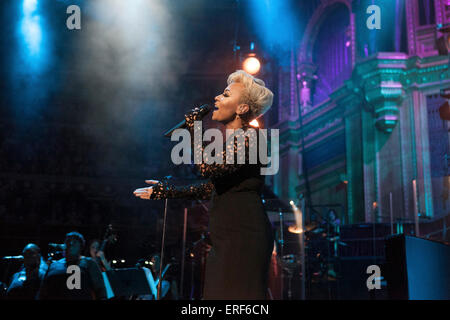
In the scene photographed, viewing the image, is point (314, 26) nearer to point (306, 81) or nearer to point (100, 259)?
point (306, 81)

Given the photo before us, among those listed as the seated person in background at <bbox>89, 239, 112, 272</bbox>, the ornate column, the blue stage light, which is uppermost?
the blue stage light

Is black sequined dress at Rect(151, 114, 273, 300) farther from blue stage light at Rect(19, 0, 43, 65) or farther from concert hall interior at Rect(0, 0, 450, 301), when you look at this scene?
blue stage light at Rect(19, 0, 43, 65)

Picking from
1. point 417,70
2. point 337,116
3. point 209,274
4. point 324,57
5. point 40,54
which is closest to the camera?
point 209,274

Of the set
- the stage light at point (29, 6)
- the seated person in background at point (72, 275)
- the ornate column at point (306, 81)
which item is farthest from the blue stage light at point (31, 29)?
the seated person in background at point (72, 275)

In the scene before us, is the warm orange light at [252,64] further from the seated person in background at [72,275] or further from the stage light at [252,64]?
the seated person in background at [72,275]

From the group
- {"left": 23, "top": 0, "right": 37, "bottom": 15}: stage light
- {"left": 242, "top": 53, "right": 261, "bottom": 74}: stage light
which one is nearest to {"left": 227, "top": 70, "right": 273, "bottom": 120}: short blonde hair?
{"left": 242, "top": 53, "right": 261, "bottom": 74}: stage light

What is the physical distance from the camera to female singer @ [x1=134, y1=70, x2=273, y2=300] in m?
1.98

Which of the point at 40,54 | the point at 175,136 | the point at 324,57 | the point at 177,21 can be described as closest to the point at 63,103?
the point at 40,54

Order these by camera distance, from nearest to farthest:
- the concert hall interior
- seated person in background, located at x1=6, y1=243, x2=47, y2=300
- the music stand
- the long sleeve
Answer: the long sleeve → seated person in background, located at x1=6, y1=243, x2=47, y2=300 → the music stand → the concert hall interior

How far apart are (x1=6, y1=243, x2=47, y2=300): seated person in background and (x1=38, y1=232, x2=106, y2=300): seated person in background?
0.60 meters

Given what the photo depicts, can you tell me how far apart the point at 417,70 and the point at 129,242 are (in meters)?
9.23

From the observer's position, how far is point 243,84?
241 cm

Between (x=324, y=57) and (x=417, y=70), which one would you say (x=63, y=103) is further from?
(x=417, y=70)

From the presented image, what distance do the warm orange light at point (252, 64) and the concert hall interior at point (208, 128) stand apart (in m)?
0.03
